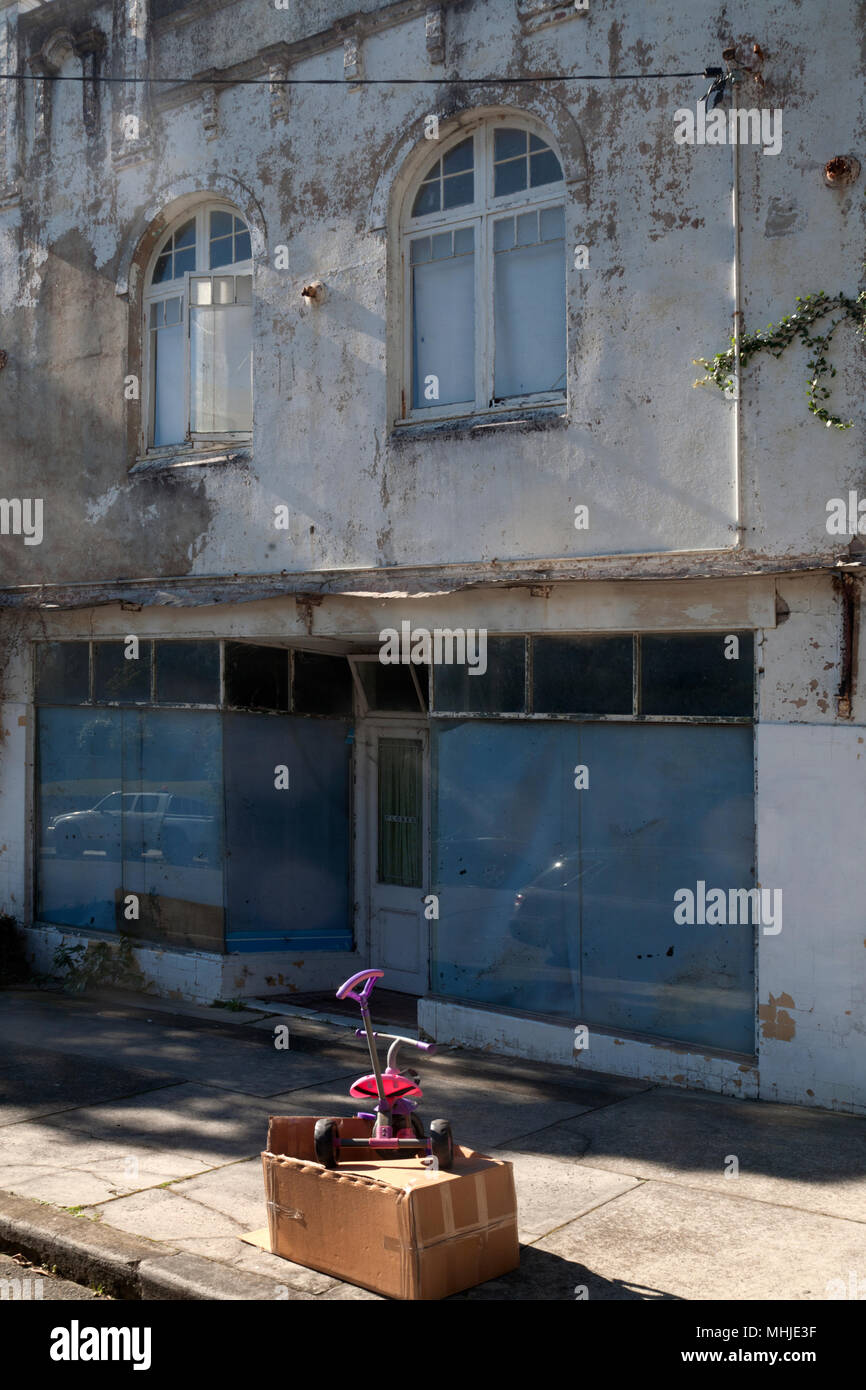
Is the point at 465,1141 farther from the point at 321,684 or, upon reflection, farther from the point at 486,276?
the point at 486,276

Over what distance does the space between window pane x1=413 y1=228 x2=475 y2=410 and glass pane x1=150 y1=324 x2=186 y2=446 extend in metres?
2.59

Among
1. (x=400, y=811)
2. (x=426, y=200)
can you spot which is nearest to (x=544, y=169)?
(x=426, y=200)

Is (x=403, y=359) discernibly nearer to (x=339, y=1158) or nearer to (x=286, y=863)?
(x=286, y=863)

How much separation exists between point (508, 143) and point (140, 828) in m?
6.68

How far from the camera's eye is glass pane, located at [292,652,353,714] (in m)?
11.7

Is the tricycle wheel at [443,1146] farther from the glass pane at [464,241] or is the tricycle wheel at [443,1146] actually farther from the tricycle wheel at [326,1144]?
the glass pane at [464,241]

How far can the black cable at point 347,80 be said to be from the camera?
29.1 feet

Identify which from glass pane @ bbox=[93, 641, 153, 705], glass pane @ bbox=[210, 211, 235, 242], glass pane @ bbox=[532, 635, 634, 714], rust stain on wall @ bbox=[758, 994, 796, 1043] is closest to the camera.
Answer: rust stain on wall @ bbox=[758, 994, 796, 1043]

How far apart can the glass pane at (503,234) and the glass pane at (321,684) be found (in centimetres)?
403

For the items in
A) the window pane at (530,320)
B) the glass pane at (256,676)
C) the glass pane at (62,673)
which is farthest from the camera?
the glass pane at (62,673)

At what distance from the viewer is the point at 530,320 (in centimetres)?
947

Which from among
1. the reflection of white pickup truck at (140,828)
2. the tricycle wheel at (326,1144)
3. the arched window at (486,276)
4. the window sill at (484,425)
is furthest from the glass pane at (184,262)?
the tricycle wheel at (326,1144)

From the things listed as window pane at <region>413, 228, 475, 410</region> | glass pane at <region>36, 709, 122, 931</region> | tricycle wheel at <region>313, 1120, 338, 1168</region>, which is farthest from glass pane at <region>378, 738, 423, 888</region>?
tricycle wheel at <region>313, 1120, 338, 1168</region>

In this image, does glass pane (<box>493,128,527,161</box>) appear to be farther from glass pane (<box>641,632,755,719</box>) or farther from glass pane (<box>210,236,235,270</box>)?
glass pane (<box>641,632,755,719</box>)
